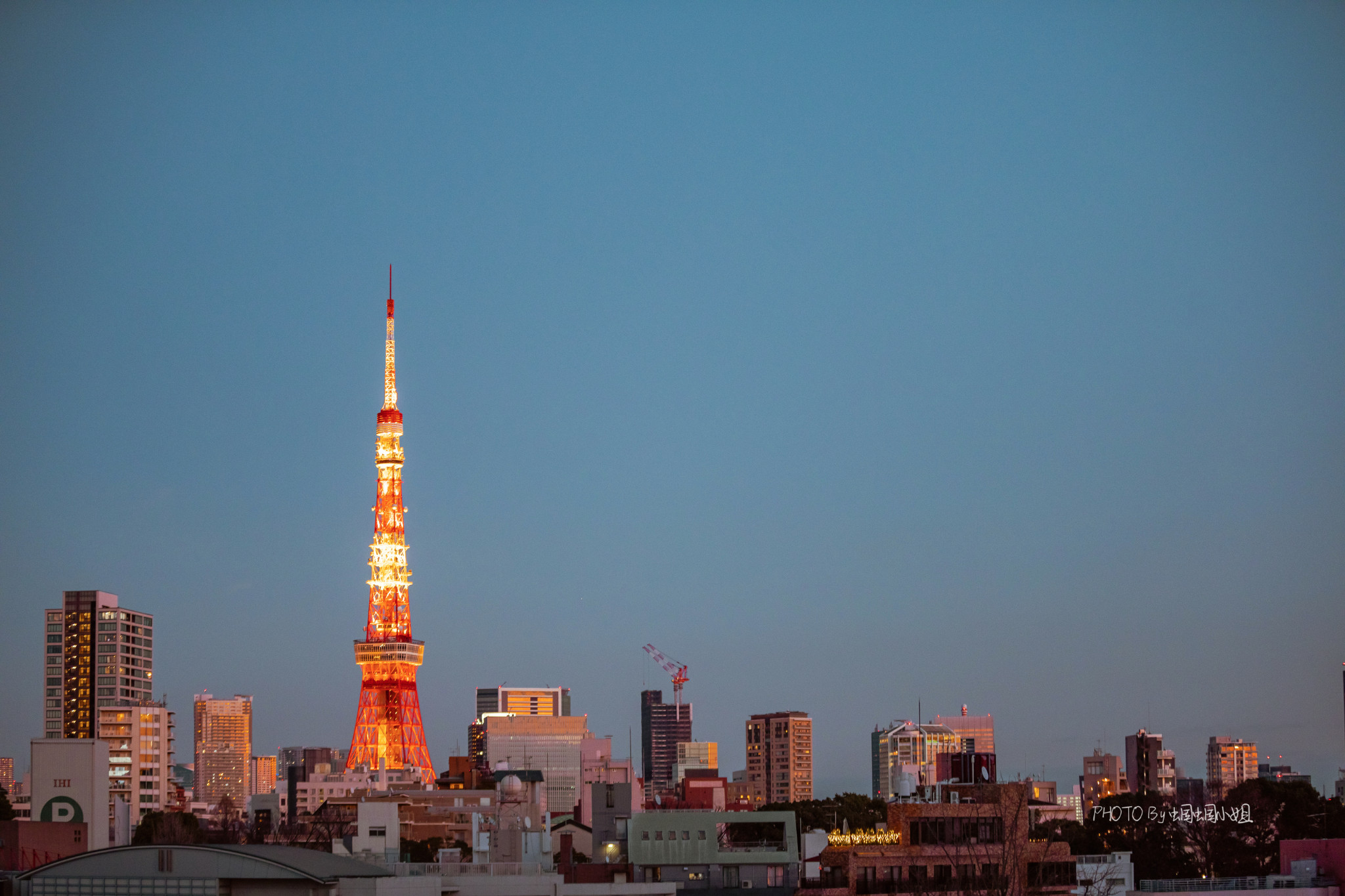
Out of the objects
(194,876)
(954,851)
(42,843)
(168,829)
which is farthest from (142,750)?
(194,876)

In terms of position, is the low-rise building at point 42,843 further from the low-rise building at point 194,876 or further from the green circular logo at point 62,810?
the low-rise building at point 194,876

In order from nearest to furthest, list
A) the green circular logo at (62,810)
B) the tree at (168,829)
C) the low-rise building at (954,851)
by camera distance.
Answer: the low-rise building at (954,851) → the green circular logo at (62,810) → the tree at (168,829)

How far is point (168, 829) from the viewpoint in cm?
9419

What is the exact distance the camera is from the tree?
90.0 meters

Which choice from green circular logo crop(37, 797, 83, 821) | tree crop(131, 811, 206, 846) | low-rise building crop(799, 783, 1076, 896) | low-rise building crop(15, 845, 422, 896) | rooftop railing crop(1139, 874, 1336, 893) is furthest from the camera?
tree crop(131, 811, 206, 846)

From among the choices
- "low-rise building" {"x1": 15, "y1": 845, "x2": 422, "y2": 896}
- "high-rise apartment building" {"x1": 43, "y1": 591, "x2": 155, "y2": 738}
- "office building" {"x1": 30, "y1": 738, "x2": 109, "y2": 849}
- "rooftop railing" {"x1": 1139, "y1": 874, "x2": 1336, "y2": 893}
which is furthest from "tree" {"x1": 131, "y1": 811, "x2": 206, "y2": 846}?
"high-rise apartment building" {"x1": 43, "y1": 591, "x2": 155, "y2": 738}

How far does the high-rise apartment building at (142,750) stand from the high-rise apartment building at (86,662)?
26.1m

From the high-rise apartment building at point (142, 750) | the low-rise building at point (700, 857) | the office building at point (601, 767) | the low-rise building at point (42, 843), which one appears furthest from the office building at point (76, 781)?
the high-rise apartment building at point (142, 750)

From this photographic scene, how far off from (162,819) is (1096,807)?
59.0m

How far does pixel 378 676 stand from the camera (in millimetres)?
163000

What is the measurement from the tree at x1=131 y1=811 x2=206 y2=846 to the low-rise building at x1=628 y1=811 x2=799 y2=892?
29.8 meters

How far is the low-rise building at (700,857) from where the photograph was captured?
67250 millimetres

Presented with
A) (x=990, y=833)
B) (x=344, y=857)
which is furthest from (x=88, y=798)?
(x=990, y=833)

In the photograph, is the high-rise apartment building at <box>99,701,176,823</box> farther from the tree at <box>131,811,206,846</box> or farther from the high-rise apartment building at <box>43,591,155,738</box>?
the tree at <box>131,811,206,846</box>
